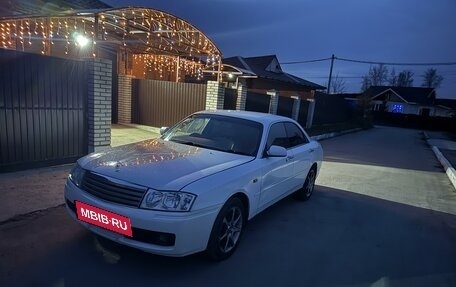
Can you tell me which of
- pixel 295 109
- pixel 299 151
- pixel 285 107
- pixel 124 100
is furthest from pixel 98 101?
pixel 295 109

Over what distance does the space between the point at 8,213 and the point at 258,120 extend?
11.0 ft

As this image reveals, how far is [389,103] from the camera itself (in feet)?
187

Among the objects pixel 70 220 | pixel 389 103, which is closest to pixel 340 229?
pixel 70 220

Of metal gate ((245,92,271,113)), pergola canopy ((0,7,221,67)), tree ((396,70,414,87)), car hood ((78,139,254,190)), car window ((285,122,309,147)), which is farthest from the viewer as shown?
tree ((396,70,414,87))

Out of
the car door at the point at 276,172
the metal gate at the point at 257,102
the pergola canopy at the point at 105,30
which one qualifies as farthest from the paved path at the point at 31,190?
the metal gate at the point at 257,102

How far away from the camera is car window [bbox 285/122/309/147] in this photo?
512 centimetres

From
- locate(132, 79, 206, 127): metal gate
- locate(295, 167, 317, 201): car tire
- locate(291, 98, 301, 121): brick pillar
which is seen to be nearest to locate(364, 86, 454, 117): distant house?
locate(291, 98, 301, 121): brick pillar

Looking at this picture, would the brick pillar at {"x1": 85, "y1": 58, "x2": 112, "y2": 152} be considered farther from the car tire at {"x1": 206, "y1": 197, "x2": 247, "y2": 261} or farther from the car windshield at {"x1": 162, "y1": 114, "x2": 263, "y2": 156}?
the car tire at {"x1": 206, "y1": 197, "x2": 247, "y2": 261}

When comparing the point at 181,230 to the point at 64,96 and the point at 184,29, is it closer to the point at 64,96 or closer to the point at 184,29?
the point at 64,96

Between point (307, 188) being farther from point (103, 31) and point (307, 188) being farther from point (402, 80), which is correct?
point (402, 80)

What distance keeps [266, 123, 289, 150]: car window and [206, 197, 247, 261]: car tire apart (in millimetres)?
1024

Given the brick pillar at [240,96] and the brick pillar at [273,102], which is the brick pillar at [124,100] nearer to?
the brick pillar at [240,96]

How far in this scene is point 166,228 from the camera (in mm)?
2834

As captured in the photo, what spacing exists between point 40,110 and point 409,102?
59411mm
